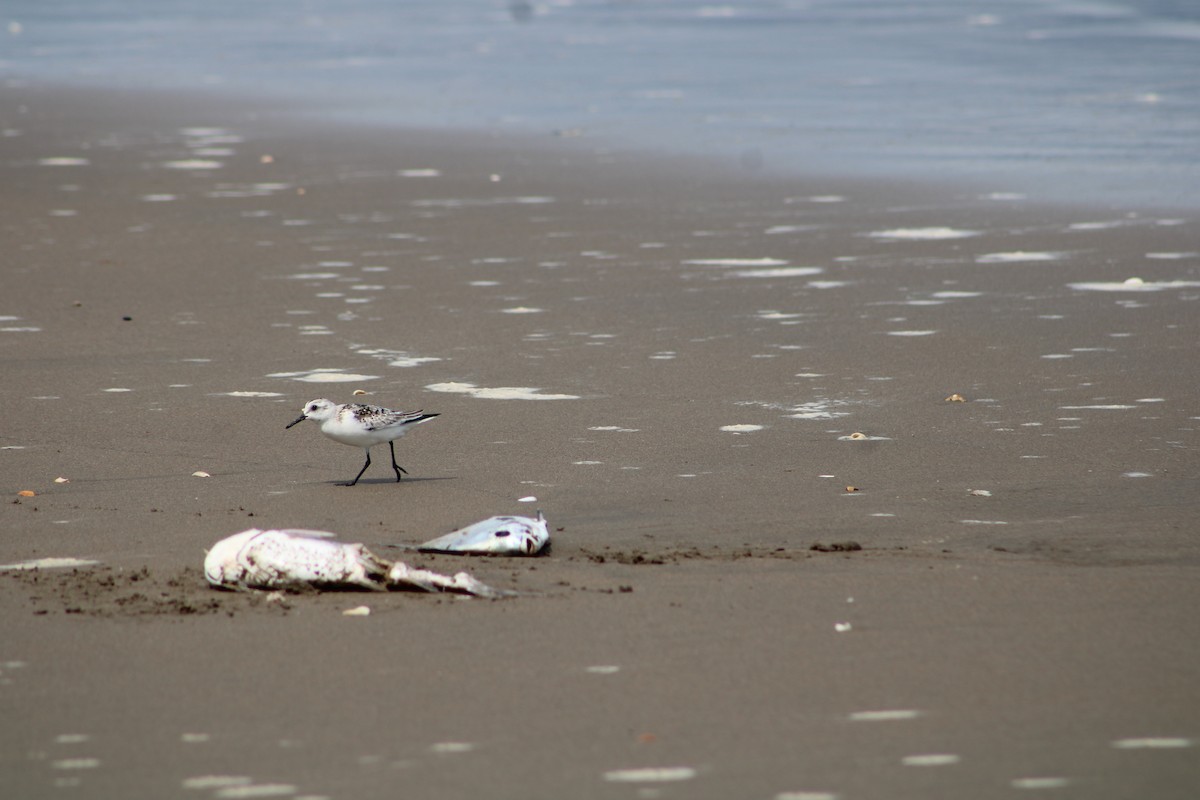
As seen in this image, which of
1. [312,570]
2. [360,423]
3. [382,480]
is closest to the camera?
[312,570]

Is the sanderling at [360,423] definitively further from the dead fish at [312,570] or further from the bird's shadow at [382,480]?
the dead fish at [312,570]

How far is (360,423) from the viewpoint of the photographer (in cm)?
651

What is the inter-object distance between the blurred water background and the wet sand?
11.6ft

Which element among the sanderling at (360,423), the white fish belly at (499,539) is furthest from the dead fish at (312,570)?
the sanderling at (360,423)

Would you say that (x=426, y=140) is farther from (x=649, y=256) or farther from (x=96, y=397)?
(x=96, y=397)

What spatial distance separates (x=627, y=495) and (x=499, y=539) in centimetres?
102

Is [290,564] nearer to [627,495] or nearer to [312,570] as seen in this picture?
[312,570]

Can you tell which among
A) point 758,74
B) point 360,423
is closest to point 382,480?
point 360,423

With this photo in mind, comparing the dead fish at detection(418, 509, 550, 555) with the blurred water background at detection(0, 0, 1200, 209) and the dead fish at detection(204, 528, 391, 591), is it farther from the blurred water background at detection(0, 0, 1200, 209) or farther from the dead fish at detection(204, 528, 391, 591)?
the blurred water background at detection(0, 0, 1200, 209)

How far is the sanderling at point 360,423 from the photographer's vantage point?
6.52 metres

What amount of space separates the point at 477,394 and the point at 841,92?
1518 cm

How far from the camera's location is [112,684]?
14.2ft

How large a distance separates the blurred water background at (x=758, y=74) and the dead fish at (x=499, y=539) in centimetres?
925

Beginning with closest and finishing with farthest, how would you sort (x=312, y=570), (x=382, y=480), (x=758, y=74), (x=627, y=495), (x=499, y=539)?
(x=312, y=570) → (x=499, y=539) → (x=627, y=495) → (x=382, y=480) → (x=758, y=74)
